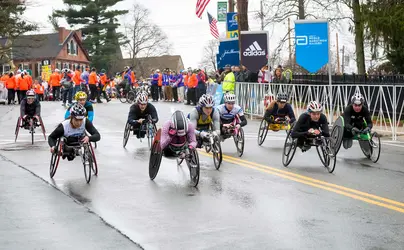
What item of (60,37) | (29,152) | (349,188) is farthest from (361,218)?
(60,37)

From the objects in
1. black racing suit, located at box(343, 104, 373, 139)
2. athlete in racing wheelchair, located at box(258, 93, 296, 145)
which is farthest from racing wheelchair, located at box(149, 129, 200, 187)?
athlete in racing wheelchair, located at box(258, 93, 296, 145)

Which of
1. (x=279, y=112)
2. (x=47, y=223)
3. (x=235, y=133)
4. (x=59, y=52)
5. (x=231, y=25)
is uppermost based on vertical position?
(x=59, y=52)

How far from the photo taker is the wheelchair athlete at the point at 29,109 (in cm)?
2034

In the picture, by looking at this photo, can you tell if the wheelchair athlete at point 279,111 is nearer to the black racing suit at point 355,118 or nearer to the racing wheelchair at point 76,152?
the black racing suit at point 355,118

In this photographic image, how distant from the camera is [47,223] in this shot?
930 centimetres

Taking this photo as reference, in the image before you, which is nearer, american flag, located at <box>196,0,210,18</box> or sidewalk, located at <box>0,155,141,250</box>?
sidewalk, located at <box>0,155,141,250</box>

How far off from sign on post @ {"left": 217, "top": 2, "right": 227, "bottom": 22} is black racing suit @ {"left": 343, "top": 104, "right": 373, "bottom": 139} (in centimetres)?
2435

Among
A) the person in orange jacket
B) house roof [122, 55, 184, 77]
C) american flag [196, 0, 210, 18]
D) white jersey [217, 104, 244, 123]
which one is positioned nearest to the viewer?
white jersey [217, 104, 244, 123]

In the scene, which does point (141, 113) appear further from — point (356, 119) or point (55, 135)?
point (356, 119)

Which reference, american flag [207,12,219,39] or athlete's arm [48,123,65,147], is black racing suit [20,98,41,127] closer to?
athlete's arm [48,123,65,147]

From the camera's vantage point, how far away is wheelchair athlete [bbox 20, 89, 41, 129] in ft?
66.7

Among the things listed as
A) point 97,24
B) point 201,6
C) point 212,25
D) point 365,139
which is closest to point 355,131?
point 365,139

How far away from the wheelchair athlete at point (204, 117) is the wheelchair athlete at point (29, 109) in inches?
278

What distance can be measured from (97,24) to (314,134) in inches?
3020
